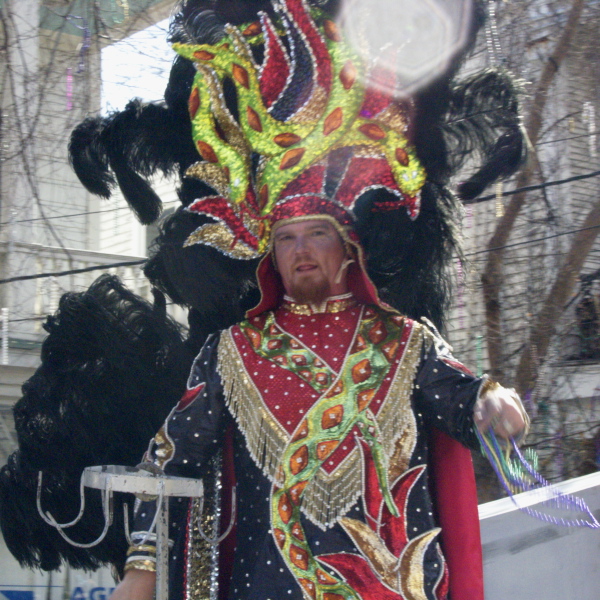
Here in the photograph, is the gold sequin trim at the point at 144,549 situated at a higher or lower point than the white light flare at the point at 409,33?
lower

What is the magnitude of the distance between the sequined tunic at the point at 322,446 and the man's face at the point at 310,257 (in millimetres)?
81

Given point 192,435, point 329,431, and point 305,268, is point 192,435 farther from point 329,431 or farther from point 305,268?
point 305,268

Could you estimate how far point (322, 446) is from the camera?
2.74 m

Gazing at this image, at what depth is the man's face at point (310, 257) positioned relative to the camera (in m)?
2.92

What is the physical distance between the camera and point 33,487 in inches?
137

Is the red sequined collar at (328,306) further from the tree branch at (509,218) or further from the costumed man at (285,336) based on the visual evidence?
the tree branch at (509,218)

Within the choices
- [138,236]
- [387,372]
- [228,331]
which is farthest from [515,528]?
[138,236]

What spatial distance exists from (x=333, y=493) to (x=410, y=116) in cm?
126

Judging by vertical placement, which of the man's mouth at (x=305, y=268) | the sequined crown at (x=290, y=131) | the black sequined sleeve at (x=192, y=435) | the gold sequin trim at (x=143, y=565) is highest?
the sequined crown at (x=290, y=131)

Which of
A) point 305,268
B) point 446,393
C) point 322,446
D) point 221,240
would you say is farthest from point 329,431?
point 221,240

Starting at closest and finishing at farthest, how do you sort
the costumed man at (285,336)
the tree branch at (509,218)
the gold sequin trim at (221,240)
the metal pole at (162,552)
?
the metal pole at (162,552) < the costumed man at (285,336) < the gold sequin trim at (221,240) < the tree branch at (509,218)

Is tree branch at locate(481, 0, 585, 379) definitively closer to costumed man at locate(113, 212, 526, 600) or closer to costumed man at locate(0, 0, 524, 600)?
costumed man at locate(0, 0, 524, 600)

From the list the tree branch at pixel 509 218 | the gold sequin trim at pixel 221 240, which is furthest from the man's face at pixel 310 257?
the tree branch at pixel 509 218

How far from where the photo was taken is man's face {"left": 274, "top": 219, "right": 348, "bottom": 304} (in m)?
2.92
